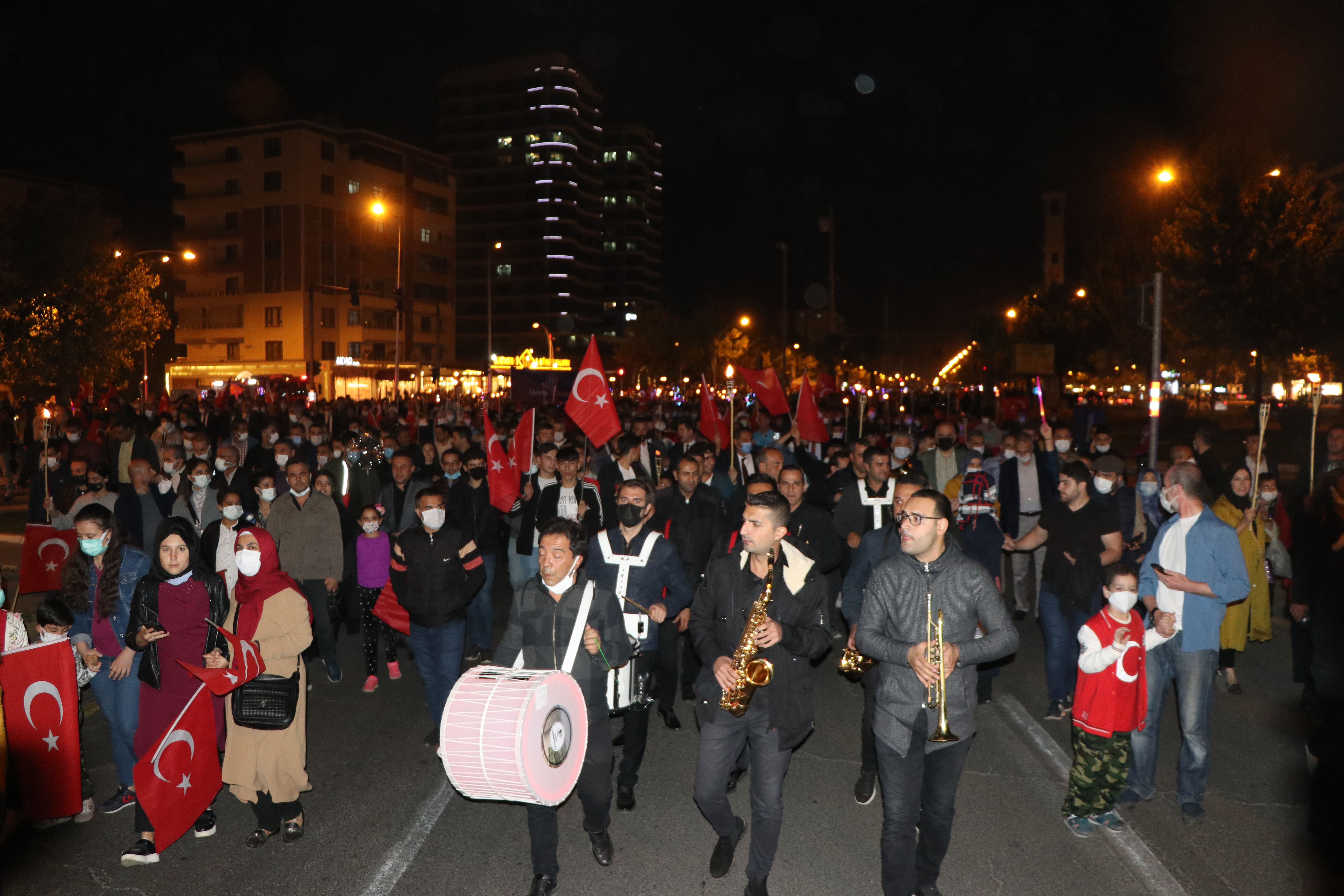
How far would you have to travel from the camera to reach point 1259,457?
321 inches

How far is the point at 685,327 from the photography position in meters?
76.4

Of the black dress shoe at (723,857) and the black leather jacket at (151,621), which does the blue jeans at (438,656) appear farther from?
the black dress shoe at (723,857)

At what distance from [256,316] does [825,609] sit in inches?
2928

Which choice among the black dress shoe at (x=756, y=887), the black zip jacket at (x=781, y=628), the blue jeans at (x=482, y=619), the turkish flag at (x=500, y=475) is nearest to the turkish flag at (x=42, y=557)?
the blue jeans at (x=482, y=619)

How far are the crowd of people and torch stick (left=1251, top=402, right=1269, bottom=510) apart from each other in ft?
0.25

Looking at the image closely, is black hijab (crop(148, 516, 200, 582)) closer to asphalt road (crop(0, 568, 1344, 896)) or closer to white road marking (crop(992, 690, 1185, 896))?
asphalt road (crop(0, 568, 1344, 896))

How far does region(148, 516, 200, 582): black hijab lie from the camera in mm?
5105

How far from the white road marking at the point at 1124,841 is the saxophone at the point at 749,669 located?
211cm

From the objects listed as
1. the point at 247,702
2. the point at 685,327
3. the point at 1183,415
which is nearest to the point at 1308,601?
the point at 247,702

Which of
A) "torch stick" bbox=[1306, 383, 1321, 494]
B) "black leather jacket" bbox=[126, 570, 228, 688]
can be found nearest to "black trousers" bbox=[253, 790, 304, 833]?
"black leather jacket" bbox=[126, 570, 228, 688]

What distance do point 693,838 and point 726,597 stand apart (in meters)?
1.50

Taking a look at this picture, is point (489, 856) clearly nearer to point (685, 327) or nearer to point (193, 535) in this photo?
point (193, 535)

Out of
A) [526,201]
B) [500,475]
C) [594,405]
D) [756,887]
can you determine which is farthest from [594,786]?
[526,201]

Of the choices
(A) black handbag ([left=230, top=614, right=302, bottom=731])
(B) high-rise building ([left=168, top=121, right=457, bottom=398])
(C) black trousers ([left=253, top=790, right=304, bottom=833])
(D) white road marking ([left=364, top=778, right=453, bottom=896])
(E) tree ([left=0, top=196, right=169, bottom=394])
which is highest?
(B) high-rise building ([left=168, top=121, right=457, bottom=398])
